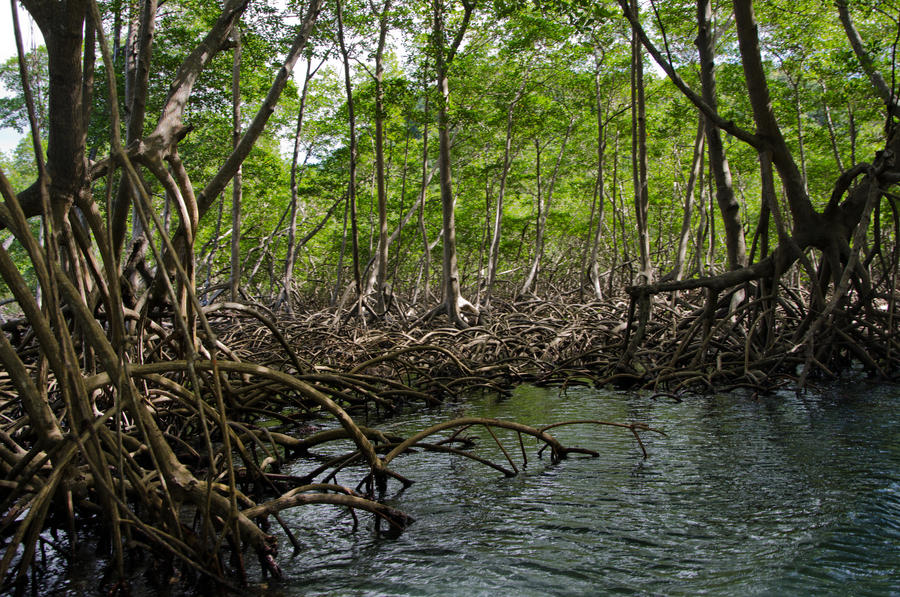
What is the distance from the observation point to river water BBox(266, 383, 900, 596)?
7.65 ft

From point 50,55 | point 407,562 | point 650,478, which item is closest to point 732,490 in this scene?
point 650,478

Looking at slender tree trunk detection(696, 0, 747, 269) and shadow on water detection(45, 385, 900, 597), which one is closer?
shadow on water detection(45, 385, 900, 597)

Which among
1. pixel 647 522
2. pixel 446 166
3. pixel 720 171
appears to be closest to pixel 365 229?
pixel 446 166

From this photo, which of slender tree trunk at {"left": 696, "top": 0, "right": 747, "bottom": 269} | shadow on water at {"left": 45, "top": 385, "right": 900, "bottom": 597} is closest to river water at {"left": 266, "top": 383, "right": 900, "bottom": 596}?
shadow on water at {"left": 45, "top": 385, "right": 900, "bottom": 597}

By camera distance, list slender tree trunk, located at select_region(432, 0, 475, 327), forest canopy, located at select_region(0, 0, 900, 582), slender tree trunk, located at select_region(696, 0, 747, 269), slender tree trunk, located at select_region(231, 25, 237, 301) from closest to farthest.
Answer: forest canopy, located at select_region(0, 0, 900, 582) → slender tree trunk, located at select_region(696, 0, 747, 269) → slender tree trunk, located at select_region(432, 0, 475, 327) → slender tree trunk, located at select_region(231, 25, 237, 301)

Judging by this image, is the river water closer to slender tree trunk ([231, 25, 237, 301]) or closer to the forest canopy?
the forest canopy

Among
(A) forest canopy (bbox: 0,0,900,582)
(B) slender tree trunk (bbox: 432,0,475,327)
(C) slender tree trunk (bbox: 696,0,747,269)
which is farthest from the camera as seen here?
(B) slender tree trunk (bbox: 432,0,475,327)

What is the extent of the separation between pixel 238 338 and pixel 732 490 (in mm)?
6706

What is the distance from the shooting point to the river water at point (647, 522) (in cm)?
233

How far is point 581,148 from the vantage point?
727 inches

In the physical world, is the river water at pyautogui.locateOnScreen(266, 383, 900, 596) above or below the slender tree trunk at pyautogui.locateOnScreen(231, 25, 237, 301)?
below

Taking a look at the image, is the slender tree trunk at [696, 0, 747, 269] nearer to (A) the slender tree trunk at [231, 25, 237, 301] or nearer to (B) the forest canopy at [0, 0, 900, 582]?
(B) the forest canopy at [0, 0, 900, 582]

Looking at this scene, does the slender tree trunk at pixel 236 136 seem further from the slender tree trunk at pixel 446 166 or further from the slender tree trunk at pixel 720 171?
the slender tree trunk at pixel 720 171

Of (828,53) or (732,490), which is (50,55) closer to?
(732,490)
